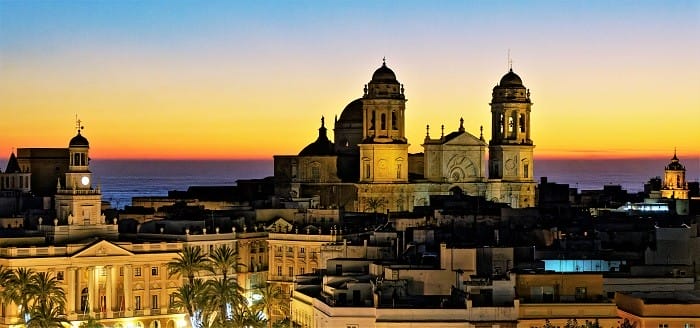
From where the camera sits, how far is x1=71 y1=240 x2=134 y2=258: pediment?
367 feet

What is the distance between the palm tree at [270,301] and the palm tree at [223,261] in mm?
2330

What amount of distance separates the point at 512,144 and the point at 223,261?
55.4 meters

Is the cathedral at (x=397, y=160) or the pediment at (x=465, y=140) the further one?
the pediment at (x=465, y=140)

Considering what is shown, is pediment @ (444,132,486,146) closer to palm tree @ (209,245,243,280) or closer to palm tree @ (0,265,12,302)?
palm tree @ (209,245,243,280)

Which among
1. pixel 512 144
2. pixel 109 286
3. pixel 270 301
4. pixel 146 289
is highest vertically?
pixel 512 144

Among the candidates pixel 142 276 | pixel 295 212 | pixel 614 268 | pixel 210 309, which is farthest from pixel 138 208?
pixel 614 268

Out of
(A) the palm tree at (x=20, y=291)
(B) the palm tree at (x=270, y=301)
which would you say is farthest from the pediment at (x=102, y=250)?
(A) the palm tree at (x=20, y=291)

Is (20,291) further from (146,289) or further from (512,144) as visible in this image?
(512,144)

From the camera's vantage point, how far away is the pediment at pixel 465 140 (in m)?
159

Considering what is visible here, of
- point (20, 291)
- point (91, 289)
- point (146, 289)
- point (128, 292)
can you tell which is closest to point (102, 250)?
point (91, 289)

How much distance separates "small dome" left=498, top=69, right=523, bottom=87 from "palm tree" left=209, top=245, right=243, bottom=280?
46942mm

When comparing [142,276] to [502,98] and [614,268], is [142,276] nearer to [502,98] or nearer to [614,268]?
[614,268]

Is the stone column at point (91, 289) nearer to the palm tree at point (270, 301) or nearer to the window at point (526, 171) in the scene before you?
the palm tree at point (270, 301)

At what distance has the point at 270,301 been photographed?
104812 mm
